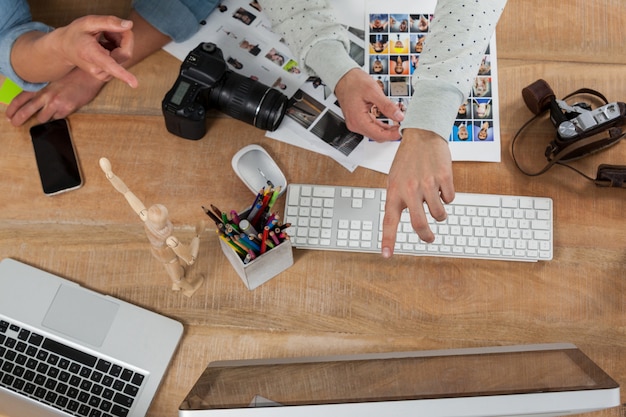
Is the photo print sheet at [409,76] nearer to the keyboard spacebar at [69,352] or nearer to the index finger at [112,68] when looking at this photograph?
the index finger at [112,68]

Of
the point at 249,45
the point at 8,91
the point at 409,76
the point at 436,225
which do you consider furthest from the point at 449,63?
the point at 8,91

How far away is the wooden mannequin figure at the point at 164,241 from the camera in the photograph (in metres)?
0.71

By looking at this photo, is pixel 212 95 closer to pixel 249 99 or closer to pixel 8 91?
pixel 249 99

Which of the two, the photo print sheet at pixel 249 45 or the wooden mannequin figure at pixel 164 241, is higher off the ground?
the photo print sheet at pixel 249 45

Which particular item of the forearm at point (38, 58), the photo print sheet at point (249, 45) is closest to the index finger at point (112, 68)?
the forearm at point (38, 58)

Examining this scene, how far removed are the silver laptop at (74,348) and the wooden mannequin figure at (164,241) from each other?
7 cm

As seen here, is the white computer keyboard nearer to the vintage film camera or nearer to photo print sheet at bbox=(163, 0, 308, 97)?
the vintage film camera

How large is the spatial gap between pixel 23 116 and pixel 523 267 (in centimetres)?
84

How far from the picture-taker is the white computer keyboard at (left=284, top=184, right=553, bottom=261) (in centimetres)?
93

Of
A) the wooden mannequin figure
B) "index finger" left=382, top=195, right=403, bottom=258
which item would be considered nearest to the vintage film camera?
A: "index finger" left=382, top=195, right=403, bottom=258

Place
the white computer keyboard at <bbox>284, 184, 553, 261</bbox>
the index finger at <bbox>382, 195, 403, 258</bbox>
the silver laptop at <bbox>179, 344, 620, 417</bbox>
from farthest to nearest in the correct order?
the white computer keyboard at <bbox>284, 184, 553, 261</bbox>
the index finger at <bbox>382, 195, 403, 258</bbox>
the silver laptop at <bbox>179, 344, 620, 417</bbox>

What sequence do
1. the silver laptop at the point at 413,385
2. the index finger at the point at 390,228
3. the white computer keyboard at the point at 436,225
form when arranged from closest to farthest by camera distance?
1. the silver laptop at the point at 413,385
2. the index finger at the point at 390,228
3. the white computer keyboard at the point at 436,225

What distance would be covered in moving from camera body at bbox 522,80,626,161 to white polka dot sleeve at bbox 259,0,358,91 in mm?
309

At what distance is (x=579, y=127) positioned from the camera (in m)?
0.94
